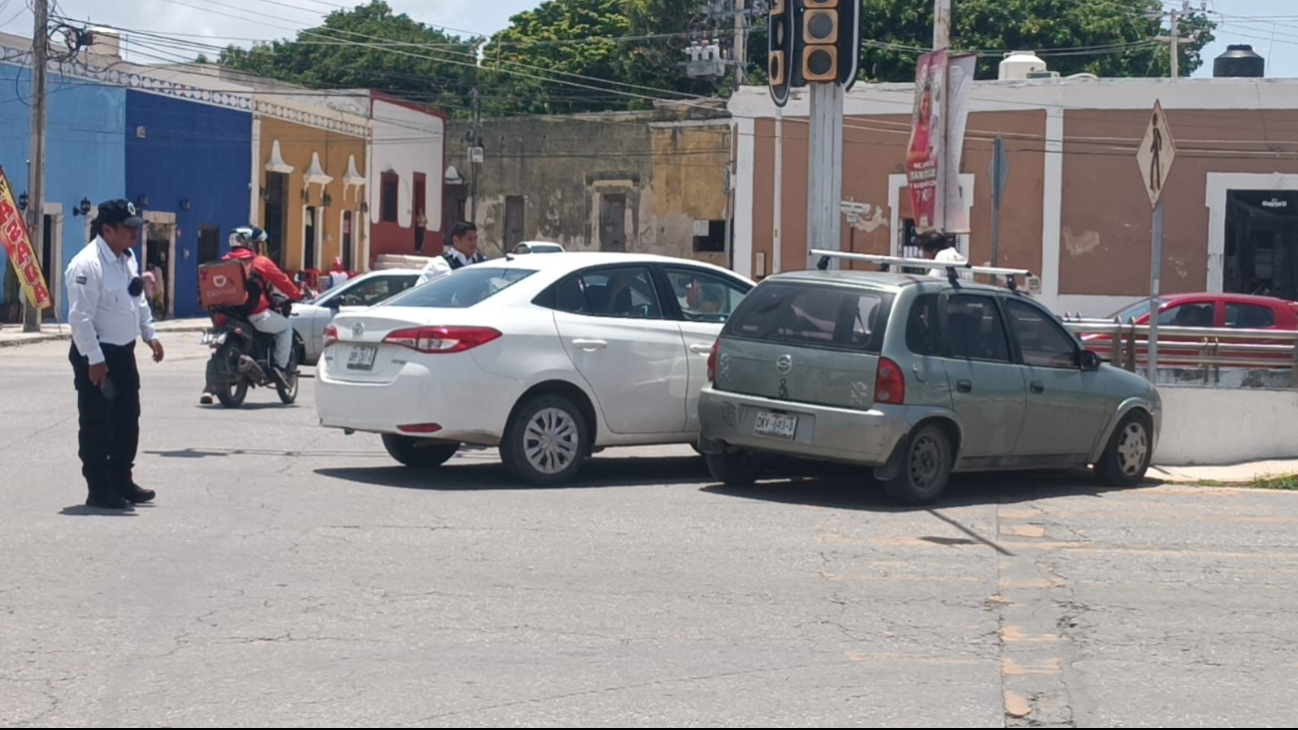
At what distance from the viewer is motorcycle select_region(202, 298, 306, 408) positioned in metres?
17.3

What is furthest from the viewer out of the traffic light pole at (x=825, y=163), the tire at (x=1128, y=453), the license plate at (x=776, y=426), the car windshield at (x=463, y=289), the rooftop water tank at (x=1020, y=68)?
the rooftop water tank at (x=1020, y=68)

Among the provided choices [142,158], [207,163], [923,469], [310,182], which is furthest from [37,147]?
[923,469]

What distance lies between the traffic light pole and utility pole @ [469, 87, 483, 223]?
40.9 metres

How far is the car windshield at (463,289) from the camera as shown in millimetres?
11906

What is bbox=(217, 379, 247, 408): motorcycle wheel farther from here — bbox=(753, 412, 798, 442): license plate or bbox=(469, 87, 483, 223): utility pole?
bbox=(469, 87, 483, 223): utility pole

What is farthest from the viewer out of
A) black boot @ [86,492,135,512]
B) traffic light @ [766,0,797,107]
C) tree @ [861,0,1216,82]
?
tree @ [861,0,1216,82]

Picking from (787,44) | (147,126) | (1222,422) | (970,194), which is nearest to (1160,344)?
(1222,422)

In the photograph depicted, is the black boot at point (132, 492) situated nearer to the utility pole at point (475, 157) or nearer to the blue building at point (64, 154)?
the blue building at point (64, 154)

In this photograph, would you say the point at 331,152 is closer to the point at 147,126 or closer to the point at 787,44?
the point at 147,126

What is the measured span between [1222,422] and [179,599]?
9999mm

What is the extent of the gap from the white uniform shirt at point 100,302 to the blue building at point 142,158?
25993 millimetres

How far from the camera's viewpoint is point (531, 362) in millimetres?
11570

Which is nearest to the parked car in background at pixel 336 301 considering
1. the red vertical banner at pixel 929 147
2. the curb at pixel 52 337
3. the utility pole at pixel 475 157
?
the curb at pixel 52 337

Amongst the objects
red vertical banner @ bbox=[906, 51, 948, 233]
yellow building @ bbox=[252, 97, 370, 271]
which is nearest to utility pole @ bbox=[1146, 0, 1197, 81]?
yellow building @ bbox=[252, 97, 370, 271]
